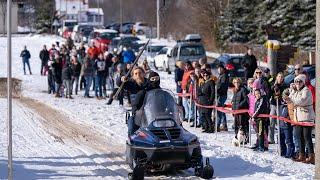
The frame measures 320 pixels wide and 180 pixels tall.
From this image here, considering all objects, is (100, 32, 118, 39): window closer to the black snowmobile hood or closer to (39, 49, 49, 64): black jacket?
(39, 49, 49, 64): black jacket

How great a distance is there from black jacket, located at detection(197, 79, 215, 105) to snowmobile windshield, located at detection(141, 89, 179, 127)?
5.90m

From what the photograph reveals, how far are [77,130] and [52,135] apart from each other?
1.07 m

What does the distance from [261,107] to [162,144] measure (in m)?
4.43

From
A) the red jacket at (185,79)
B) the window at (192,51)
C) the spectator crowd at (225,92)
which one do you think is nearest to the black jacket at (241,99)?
the spectator crowd at (225,92)

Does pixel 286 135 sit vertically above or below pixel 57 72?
below

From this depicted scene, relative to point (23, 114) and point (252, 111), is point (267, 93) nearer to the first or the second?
point (252, 111)

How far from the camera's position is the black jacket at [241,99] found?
18.5m

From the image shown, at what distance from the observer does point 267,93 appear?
18188 millimetres

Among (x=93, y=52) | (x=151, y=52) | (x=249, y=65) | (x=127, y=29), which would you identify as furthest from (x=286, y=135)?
(x=127, y=29)

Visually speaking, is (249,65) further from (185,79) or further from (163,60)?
(163,60)

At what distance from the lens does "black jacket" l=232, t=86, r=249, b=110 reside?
1855 cm

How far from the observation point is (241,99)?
18.7 metres

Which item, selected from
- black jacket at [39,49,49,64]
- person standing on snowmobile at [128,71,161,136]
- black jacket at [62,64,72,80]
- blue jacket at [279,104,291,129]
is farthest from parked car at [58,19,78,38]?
person standing on snowmobile at [128,71,161,136]

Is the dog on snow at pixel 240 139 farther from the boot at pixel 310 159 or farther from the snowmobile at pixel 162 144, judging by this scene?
the snowmobile at pixel 162 144
